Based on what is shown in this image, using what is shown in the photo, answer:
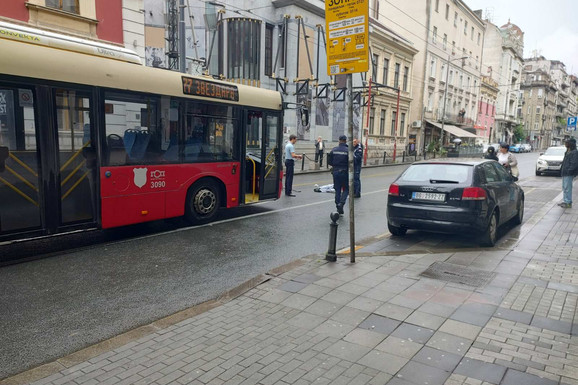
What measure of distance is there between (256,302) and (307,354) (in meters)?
1.24

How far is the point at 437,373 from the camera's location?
10.4ft

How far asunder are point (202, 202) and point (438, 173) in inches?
186

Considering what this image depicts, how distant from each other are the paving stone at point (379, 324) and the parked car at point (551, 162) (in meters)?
21.9

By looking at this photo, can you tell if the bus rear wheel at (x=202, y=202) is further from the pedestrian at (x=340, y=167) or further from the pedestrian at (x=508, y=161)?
the pedestrian at (x=508, y=161)

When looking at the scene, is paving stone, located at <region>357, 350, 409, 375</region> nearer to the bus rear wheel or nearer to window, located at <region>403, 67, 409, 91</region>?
the bus rear wheel

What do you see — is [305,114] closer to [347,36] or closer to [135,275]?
[347,36]

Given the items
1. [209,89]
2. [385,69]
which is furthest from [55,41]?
[385,69]

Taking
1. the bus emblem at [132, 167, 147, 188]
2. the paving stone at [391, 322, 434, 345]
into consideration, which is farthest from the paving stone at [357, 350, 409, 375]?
the bus emblem at [132, 167, 147, 188]

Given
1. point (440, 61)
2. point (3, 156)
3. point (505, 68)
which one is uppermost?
point (505, 68)

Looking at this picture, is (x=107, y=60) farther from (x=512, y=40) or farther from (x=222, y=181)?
(x=512, y=40)

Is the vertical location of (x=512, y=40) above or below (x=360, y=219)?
above

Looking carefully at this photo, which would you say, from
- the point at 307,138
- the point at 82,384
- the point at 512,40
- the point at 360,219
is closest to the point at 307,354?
the point at 82,384

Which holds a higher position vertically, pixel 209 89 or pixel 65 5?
pixel 65 5

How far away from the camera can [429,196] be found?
23.6ft
